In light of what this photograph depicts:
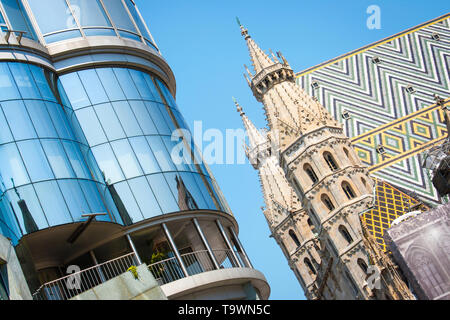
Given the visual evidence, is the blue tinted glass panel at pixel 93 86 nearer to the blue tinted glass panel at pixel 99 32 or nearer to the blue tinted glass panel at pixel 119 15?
the blue tinted glass panel at pixel 99 32

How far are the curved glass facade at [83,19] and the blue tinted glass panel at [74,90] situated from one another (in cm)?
223

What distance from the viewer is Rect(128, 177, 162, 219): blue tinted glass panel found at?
30672mm

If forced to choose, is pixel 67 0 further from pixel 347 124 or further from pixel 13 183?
pixel 347 124

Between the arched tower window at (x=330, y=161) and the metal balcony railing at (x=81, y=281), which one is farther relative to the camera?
the arched tower window at (x=330, y=161)

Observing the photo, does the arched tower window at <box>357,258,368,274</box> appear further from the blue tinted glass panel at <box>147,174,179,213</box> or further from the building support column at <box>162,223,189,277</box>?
the building support column at <box>162,223,189,277</box>

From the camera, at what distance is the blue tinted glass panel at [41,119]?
1185 inches

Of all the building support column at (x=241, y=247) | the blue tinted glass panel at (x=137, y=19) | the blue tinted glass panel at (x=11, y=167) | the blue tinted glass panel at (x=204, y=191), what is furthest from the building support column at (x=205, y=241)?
the blue tinted glass panel at (x=137, y=19)

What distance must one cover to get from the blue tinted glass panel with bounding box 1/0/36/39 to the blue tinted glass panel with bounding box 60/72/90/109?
8.80 ft

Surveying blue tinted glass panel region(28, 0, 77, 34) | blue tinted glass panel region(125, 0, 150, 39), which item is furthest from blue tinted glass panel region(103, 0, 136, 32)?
blue tinted glass panel region(28, 0, 77, 34)

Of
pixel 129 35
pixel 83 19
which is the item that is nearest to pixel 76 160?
pixel 83 19

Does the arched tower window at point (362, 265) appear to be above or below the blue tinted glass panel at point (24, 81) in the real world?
below

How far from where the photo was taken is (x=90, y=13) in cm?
3616

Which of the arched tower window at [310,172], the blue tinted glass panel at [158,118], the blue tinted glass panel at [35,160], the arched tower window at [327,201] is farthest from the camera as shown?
the arched tower window at [310,172]
